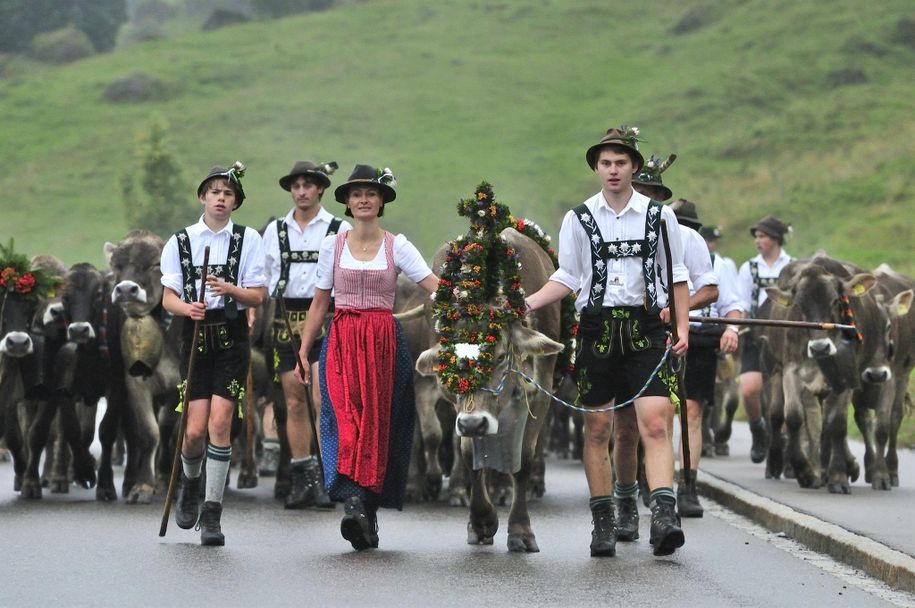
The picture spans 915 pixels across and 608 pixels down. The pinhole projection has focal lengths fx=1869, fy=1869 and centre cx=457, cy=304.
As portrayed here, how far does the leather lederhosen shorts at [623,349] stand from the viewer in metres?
11.0

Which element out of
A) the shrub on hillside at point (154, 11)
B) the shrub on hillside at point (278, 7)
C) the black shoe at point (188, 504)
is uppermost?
the shrub on hillside at point (154, 11)

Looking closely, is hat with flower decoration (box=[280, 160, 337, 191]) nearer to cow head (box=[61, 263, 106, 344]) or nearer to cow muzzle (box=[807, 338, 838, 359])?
cow head (box=[61, 263, 106, 344])

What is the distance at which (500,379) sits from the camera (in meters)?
11.3

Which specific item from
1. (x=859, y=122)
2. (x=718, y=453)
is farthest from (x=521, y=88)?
(x=718, y=453)

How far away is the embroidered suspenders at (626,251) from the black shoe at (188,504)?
3062mm

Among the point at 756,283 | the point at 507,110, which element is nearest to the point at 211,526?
the point at 756,283

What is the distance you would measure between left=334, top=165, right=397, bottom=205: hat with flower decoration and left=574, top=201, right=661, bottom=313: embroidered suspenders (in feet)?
5.22

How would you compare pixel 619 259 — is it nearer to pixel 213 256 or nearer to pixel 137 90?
pixel 213 256

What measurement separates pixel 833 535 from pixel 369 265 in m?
3.43

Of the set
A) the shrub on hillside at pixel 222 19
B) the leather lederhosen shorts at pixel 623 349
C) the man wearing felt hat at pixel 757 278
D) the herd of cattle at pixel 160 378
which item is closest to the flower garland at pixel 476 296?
the leather lederhosen shorts at pixel 623 349

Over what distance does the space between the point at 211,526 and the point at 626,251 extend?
3194 mm

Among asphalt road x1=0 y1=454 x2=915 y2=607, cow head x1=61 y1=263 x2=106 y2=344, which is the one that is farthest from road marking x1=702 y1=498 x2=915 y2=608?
cow head x1=61 y1=263 x2=106 y2=344

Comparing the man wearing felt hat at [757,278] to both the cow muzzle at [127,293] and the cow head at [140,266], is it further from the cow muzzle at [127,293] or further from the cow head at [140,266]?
the cow muzzle at [127,293]

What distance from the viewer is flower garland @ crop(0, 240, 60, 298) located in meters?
15.2
